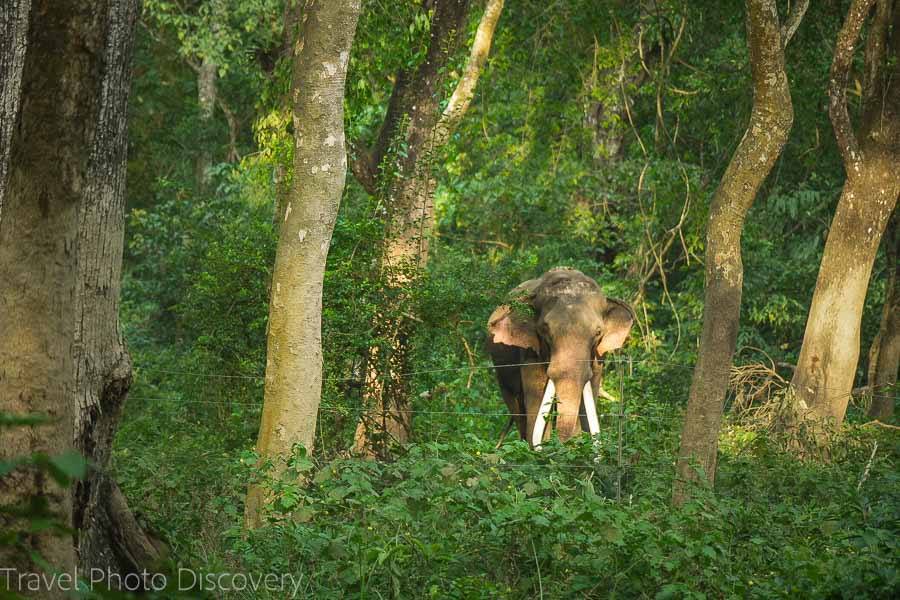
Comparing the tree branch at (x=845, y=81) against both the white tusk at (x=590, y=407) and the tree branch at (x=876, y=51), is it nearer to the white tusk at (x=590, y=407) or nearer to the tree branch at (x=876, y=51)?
the tree branch at (x=876, y=51)

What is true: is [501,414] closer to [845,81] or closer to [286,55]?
[286,55]

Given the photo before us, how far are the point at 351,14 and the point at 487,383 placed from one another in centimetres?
873

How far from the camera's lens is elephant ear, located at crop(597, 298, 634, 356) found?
1447cm

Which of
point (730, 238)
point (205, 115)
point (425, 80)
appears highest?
point (205, 115)

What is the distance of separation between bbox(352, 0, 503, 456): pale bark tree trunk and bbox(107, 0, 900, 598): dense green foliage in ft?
0.60

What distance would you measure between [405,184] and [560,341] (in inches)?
103

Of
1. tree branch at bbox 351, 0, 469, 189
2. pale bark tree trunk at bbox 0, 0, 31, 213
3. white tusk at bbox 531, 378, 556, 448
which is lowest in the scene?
white tusk at bbox 531, 378, 556, 448

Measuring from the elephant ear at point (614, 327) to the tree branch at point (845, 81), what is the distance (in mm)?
2927

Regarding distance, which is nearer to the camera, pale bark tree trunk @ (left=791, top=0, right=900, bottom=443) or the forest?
the forest

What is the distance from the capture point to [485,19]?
13789mm

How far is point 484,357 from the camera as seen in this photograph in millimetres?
17531

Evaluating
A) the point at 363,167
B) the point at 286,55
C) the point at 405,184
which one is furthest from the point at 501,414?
the point at 286,55

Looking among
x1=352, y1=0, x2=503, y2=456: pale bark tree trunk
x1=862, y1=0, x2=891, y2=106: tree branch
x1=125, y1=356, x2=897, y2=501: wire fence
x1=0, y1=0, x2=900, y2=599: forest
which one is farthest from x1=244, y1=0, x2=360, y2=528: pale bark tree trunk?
x1=862, y1=0, x2=891, y2=106: tree branch

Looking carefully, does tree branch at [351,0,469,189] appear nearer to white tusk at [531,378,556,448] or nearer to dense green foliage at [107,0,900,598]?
dense green foliage at [107,0,900,598]
